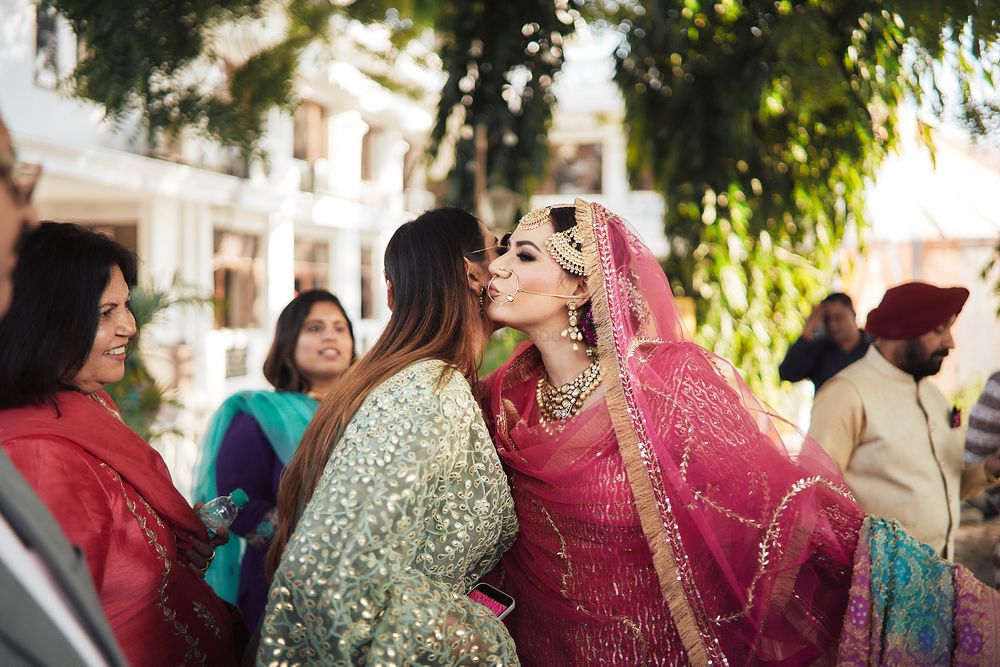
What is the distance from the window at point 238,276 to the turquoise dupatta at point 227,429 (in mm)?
11198

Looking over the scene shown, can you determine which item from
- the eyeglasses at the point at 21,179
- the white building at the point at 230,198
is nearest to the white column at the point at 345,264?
the white building at the point at 230,198

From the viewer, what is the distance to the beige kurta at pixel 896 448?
9.34ft

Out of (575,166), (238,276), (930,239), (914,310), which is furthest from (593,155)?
(914,310)

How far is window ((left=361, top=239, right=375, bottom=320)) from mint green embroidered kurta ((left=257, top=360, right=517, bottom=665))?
18434mm

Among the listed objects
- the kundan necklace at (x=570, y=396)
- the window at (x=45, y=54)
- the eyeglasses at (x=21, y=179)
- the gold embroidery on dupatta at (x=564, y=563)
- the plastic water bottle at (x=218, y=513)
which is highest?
the window at (x=45, y=54)

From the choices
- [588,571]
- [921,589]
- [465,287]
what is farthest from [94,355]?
[921,589]

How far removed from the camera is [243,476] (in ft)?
10.0

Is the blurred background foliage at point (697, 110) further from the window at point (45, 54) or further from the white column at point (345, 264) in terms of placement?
the white column at point (345, 264)

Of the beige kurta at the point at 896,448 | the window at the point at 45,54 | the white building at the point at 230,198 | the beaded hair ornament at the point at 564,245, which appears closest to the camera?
the beaded hair ornament at the point at 564,245

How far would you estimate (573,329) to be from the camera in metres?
2.04

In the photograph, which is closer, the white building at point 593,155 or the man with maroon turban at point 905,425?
the man with maroon turban at point 905,425

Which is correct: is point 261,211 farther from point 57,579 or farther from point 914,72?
point 57,579

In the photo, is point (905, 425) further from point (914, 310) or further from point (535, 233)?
point (535, 233)

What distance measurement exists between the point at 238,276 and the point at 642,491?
47.8 ft
